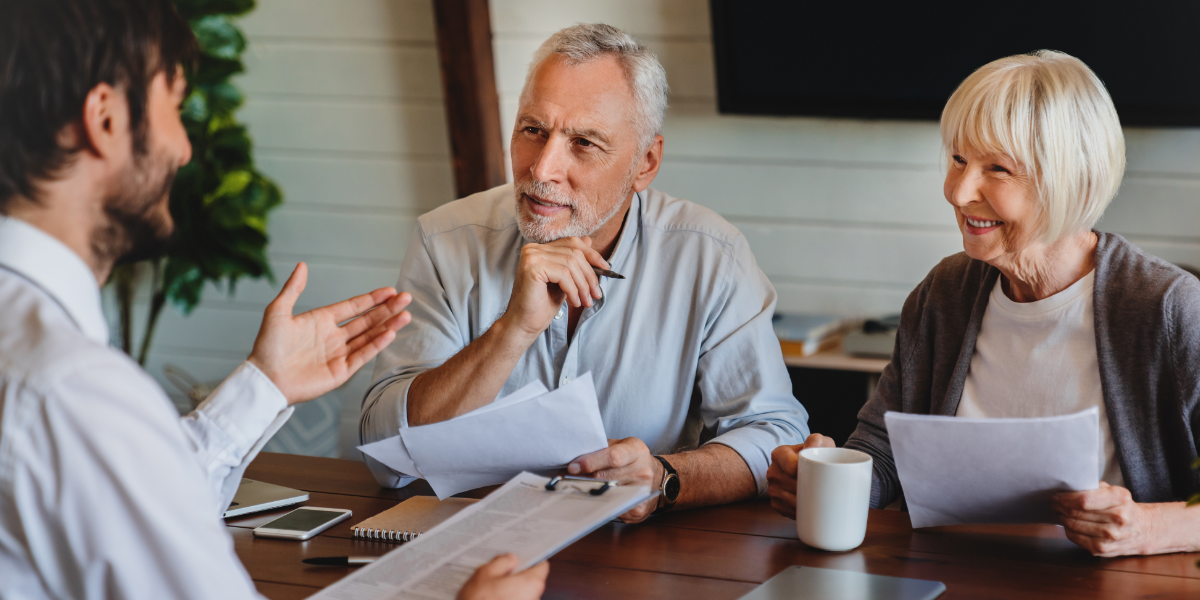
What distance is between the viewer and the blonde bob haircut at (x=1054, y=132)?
1.34 m

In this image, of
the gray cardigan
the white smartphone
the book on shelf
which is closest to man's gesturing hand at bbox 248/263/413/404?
the white smartphone

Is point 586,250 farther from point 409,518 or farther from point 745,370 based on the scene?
point 409,518

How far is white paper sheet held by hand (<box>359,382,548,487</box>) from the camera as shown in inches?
46.9

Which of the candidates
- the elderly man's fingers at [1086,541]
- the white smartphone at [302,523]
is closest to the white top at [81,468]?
the white smartphone at [302,523]

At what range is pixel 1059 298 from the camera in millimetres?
1416

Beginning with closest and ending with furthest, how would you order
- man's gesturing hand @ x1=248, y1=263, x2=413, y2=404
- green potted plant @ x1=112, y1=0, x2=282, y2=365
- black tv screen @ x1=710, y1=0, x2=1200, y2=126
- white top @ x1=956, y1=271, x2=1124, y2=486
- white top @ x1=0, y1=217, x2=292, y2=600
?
1. white top @ x1=0, y1=217, x2=292, y2=600
2. man's gesturing hand @ x1=248, y1=263, x2=413, y2=404
3. white top @ x1=956, y1=271, x2=1124, y2=486
4. black tv screen @ x1=710, y1=0, x2=1200, y2=126
5. green potted plant @ x1=112, y1=0, x2=282, y2=365

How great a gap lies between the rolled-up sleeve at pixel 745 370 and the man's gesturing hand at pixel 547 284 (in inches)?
9.5

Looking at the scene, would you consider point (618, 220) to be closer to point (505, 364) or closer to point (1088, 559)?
point (505, 364)

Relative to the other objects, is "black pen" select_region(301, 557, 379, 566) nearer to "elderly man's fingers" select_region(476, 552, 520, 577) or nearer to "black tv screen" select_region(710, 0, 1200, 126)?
"elderly man's fingers" select_region(476, 552, 520, 577)

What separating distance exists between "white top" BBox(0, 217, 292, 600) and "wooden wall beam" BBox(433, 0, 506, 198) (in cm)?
209

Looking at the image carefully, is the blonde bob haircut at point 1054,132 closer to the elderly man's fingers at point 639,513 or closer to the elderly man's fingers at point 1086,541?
the elderly man's fingers at point 1086,541

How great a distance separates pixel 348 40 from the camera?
10.1 feet

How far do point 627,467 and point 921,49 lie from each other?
167cm

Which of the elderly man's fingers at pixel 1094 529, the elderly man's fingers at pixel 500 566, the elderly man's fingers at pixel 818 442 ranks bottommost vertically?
the elderly man's fingers at pixel 1094 529
